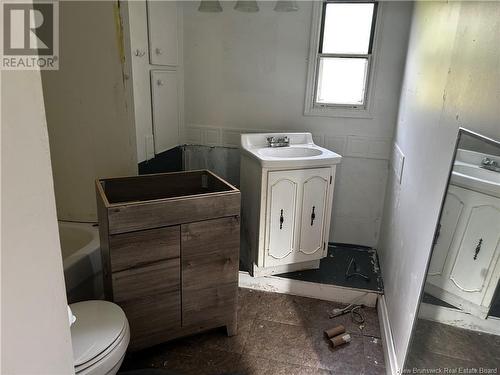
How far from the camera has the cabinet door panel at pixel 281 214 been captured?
6.81 ft

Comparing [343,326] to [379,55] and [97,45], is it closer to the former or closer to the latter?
[379,55]

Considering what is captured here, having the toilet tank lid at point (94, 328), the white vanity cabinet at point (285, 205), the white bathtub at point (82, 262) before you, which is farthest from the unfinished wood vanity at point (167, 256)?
the white vanity cabinet at point (285, 205)

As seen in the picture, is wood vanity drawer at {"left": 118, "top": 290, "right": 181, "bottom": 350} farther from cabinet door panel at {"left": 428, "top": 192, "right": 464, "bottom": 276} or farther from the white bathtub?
cabinet door panel at {"left": 428, "top": 192, "right": 464, "bottom": 276}

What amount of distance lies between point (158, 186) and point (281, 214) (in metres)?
0.77

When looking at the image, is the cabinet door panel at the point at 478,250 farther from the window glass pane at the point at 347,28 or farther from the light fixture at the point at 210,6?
the light fixture at the point at 210,6

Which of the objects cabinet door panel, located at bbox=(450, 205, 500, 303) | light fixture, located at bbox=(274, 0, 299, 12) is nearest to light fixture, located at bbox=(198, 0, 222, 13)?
light fixture, located at bbox=(274, 0, 299, 12)

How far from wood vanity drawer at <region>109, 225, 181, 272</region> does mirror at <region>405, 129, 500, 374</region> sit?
1.04m

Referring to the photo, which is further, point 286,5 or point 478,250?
point 286,5

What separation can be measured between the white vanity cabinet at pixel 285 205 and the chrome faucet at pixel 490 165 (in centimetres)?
125

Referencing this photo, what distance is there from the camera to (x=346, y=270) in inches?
93.0

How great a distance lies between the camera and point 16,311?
0.57 metres

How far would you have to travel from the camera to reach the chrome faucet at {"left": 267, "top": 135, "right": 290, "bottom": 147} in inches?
95.0

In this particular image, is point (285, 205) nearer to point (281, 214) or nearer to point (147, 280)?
point (281, 214)
